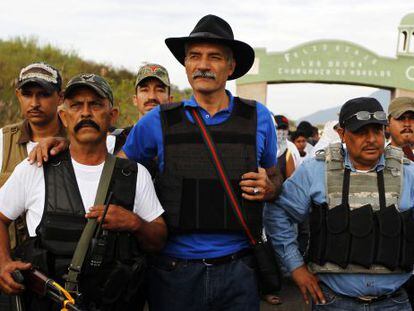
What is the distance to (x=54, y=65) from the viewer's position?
17.5 m

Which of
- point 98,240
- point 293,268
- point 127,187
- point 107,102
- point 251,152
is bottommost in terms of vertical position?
Answer: point 293,268

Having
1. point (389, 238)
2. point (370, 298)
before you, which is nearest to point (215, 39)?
point (389, 238)

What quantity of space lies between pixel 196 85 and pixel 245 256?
0.94 meters

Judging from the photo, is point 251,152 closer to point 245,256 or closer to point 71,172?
point 245,256

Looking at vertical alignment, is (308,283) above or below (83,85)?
below

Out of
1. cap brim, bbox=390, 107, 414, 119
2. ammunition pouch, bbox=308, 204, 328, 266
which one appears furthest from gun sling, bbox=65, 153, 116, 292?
cap brim, bbox=390, 107, 414, 119

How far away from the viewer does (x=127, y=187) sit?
240 centimetres

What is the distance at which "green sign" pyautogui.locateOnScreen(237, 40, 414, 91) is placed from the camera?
21797 mm

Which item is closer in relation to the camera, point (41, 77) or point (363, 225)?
point (363, 225)

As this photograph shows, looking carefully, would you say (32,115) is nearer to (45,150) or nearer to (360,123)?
(45,150)

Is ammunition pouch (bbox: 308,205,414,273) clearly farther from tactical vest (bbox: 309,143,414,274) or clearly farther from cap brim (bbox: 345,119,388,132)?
cap brim (bbox: 345,119,388,132)

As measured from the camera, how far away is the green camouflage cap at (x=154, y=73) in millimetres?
3877

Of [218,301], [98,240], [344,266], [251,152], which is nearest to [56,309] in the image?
[98,240]

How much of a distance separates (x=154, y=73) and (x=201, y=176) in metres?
1.61
